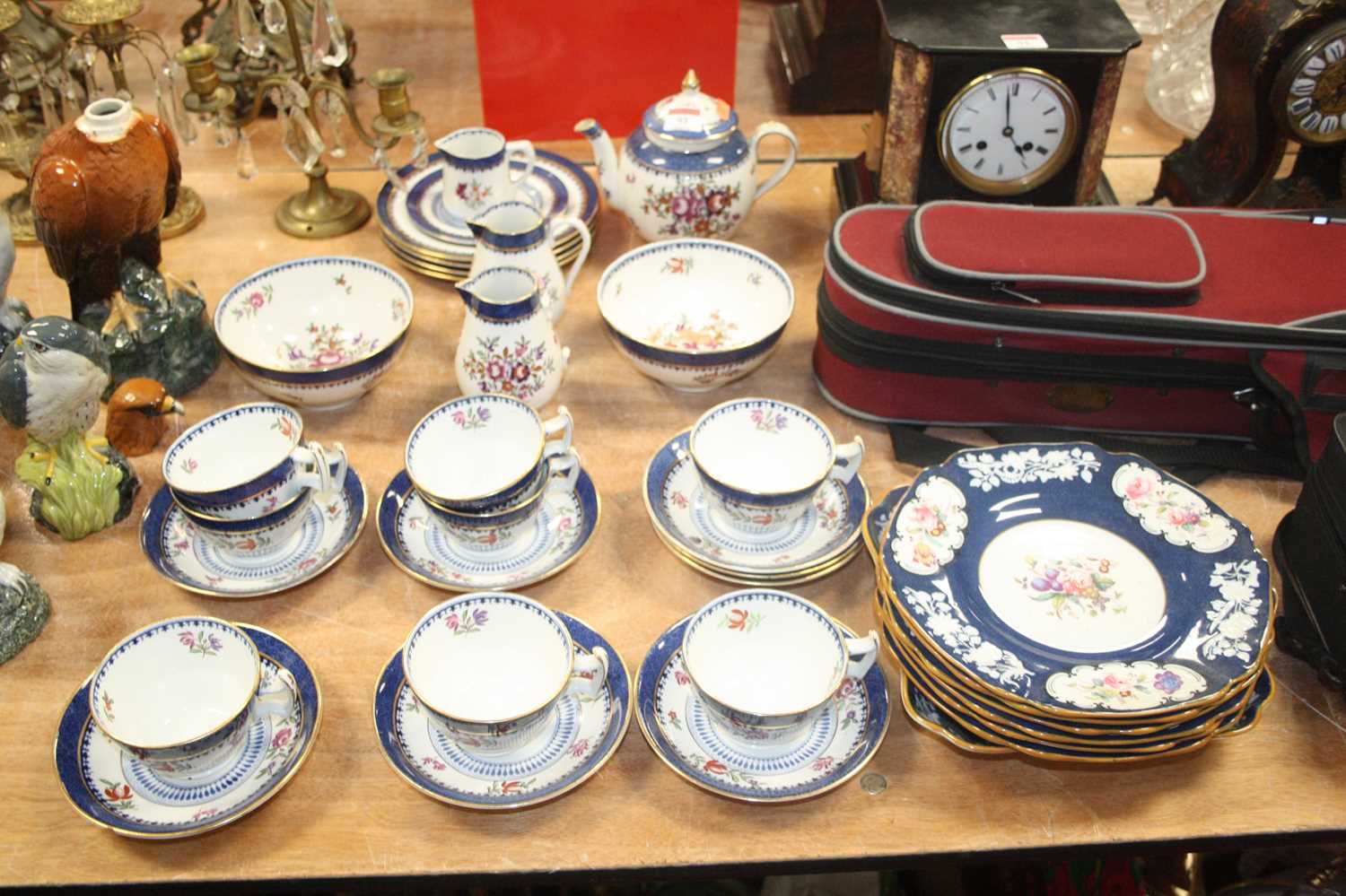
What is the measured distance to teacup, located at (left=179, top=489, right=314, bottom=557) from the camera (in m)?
1.22

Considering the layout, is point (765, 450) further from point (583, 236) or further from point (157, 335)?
point (157, 335)

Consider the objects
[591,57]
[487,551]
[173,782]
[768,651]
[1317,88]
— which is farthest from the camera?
[591,57]

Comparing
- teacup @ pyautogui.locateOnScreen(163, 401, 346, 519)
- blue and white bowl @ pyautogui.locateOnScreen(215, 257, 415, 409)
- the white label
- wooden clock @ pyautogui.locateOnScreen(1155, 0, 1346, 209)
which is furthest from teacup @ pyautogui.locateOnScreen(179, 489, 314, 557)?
wooden clock @ pyautogui.locateOnScreen(1155, 0, 1346, 209)

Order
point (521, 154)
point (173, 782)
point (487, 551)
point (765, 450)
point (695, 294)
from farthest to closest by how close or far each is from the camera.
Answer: point (521, 154) < point (695, 294) < point (765, 450) < point (487, 551) < point (173, 782)

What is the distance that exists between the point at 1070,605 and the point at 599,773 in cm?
48

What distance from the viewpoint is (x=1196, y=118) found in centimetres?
192

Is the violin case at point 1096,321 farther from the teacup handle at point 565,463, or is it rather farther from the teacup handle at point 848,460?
the teacup handle at point 565,463

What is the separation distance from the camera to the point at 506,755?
1080 mm

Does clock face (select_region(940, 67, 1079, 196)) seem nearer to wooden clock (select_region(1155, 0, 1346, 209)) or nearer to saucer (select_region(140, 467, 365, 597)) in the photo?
wooden clock (select_region(1155, 0, 1346, 209))

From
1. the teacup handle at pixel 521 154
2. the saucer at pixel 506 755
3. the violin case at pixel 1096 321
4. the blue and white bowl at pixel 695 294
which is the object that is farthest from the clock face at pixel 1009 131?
the saucer at pixel 506 755

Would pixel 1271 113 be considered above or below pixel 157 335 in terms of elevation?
above

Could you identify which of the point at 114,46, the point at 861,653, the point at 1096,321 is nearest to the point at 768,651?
the point at 861,653

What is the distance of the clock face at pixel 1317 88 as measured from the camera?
1447 millimetres

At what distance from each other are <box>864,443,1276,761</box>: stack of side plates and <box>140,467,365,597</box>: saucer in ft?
1.82
